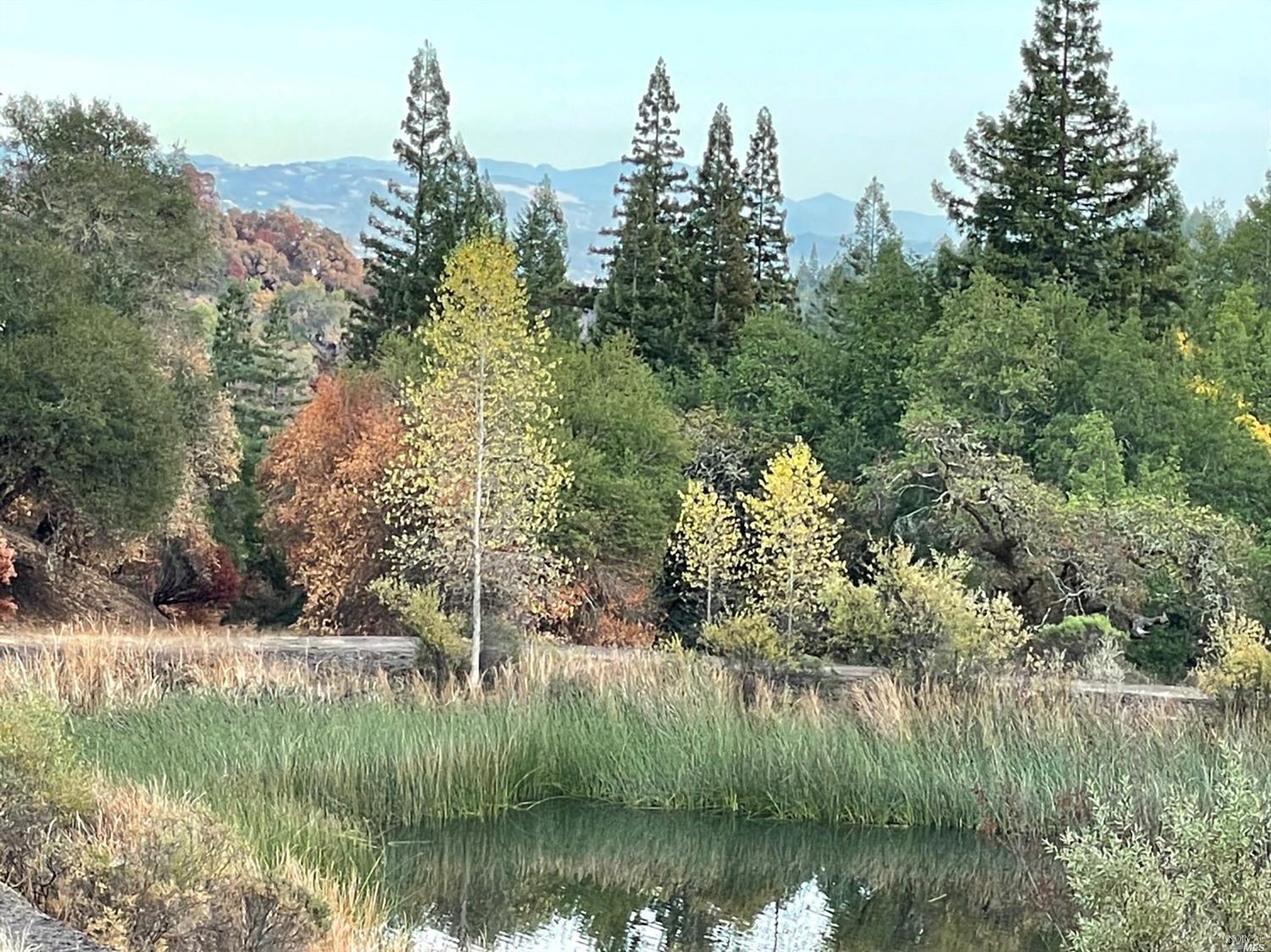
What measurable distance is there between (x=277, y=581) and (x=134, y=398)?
9617 millimetres

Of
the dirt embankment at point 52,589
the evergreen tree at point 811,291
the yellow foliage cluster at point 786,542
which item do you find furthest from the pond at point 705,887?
the evergreen tree at point 811,291

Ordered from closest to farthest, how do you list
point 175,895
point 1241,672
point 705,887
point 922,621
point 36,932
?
point 36,932 → point 175,895 → point 705,887 → point 1241,672 → point 922,621

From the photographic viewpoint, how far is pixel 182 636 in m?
14.5

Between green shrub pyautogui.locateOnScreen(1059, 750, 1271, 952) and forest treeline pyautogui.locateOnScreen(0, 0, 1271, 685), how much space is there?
24.7ft

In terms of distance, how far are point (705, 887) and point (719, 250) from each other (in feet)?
69.8

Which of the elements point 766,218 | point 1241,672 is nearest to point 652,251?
point 766,218

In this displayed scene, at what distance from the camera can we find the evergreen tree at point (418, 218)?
96.2 feet

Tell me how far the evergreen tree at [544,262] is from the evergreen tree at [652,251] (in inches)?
37.7

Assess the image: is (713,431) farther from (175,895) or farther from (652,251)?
(175,895)

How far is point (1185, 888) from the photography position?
17.3ft

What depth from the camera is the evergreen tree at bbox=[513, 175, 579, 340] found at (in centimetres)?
2888

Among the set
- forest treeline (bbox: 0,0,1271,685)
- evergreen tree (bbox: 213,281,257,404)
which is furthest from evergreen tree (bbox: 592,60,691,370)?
evergreen tree (bbox: 213,281,257,404)

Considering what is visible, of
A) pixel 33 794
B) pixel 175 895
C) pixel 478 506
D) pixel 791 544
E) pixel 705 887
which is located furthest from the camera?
pixel 791 544

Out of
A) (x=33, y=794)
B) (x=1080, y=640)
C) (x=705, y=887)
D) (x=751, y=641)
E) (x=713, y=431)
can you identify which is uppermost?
(x=713, y=431)
